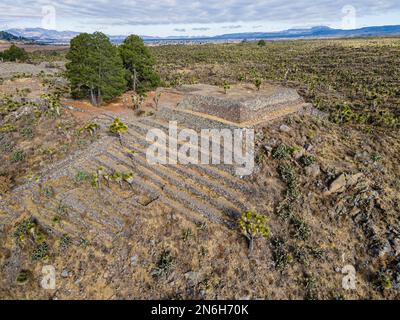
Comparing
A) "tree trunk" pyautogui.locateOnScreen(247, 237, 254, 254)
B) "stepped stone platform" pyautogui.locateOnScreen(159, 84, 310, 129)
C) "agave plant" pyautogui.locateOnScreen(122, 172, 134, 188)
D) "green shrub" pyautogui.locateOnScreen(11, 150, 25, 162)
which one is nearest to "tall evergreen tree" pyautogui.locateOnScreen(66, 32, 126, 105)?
"stepped stone platform" pyautogui.locateOnScreen(159, 84, 310, 129)

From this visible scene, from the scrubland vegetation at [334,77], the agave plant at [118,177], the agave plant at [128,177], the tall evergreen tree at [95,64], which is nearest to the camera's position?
the agave plant at [128,177]

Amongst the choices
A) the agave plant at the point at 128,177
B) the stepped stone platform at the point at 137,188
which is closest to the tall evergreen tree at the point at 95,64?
the stepped stone platform at the point at 137,188

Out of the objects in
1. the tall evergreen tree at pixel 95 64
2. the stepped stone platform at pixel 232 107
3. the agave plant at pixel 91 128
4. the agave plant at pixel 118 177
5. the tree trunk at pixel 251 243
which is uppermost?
the tall evergreen tree at pixel 95 64

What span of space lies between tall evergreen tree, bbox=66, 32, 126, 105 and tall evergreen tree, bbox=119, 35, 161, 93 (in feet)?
11.2

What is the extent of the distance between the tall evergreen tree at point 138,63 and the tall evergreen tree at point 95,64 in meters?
3.41

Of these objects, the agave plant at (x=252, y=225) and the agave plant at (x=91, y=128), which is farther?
the agave plant at (x=91, y=128)

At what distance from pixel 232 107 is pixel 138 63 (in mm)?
17968

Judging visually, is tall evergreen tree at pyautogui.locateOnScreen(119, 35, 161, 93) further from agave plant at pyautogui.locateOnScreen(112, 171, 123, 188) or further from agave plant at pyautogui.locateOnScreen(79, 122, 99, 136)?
agave plant at pyautogui.locateOnScreen(112, 171, 123, 188)

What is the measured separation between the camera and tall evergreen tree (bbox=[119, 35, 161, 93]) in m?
38.2

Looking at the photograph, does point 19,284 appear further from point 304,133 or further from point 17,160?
point 304,133

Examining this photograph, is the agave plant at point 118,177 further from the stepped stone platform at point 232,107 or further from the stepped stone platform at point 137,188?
the stepped stone platform at point 232,107

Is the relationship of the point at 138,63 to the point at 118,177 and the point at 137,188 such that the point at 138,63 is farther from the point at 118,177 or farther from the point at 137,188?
the point at 137,188

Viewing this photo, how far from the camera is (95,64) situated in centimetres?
3388

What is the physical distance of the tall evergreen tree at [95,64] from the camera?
33531 millimetres
